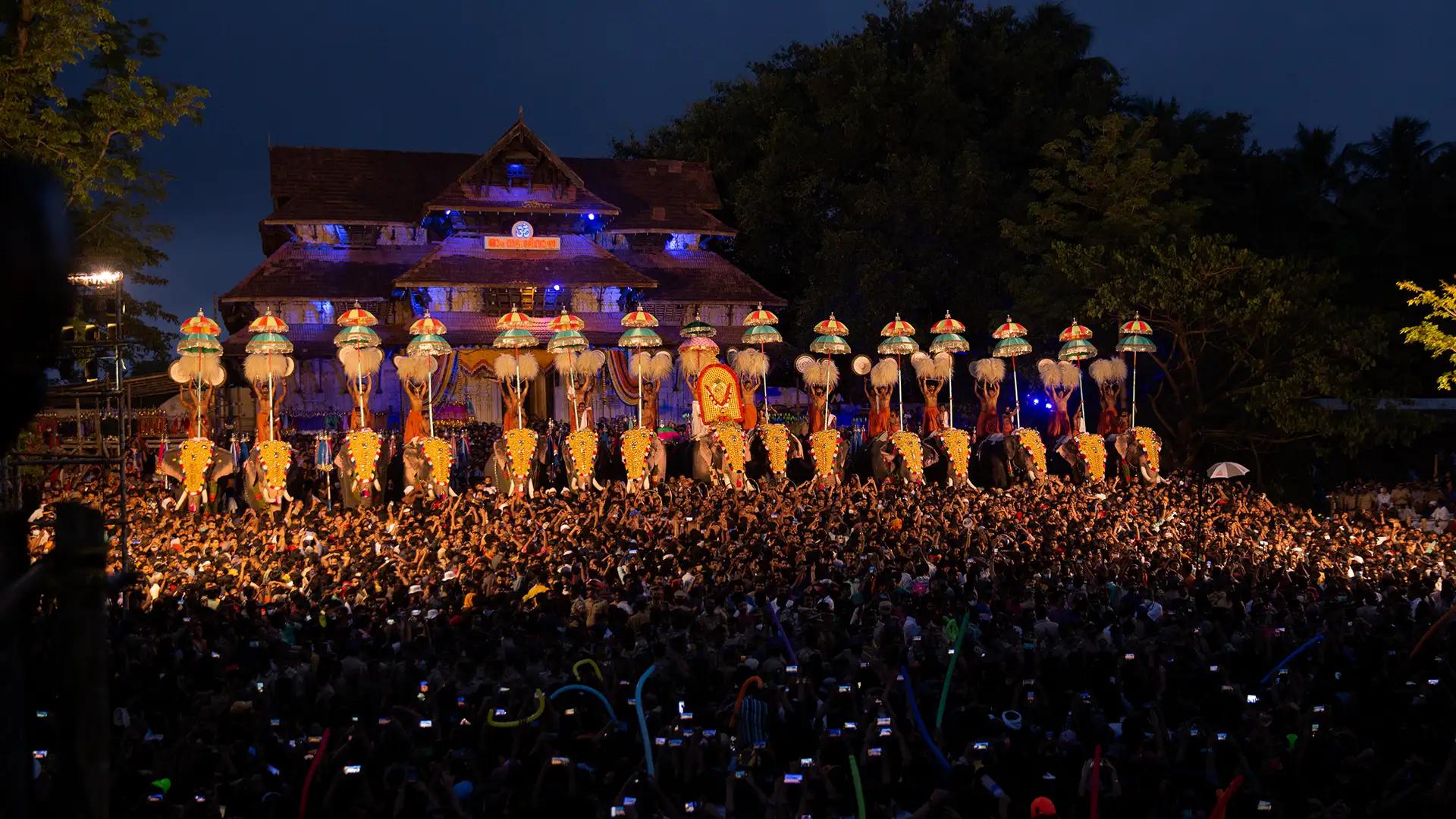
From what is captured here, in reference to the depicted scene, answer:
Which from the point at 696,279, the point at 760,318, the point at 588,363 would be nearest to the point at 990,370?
the point at 760,318

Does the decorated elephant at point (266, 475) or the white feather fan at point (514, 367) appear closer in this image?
the decorated elephant at point (266, 475)

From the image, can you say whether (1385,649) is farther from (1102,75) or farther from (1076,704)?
(1102,75)

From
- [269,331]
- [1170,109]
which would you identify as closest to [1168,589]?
[269,331]

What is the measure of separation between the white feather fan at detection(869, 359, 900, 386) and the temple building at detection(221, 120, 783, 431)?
964 cm

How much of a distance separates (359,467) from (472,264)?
1403 centimetres

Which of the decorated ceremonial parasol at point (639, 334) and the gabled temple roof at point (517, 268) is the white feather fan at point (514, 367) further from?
the gabled temple roof at point (517, 268)

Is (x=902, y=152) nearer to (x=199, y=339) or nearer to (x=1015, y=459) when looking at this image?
(x=1015, y=459)

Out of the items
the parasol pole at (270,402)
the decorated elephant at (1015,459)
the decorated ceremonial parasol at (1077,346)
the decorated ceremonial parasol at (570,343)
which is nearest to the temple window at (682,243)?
the decorated ceremonial parasol at (570,343)

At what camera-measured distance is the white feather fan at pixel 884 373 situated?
67.9 ft

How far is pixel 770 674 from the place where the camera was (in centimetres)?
770

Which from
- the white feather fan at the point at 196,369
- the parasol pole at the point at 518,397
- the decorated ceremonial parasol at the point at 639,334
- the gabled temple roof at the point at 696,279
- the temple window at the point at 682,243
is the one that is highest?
the temple window at the point at 682,243

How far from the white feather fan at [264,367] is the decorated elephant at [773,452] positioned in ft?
24.8

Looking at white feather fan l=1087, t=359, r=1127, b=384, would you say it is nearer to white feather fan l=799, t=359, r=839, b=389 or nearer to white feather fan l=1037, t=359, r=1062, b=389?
white feather fan l=1037, t=359, r=1062, b=389

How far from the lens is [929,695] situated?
7.50 m
